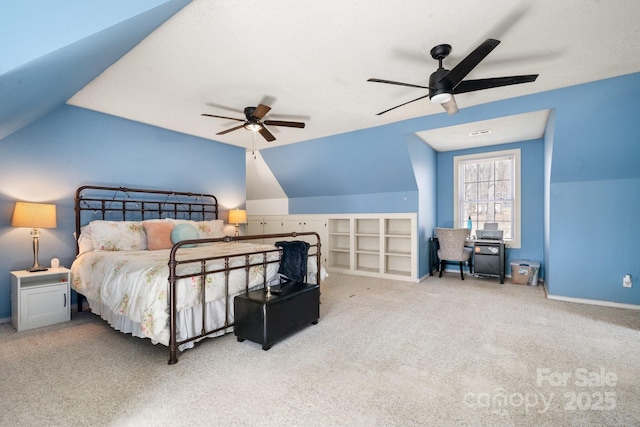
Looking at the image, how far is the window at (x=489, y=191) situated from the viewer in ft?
17.5

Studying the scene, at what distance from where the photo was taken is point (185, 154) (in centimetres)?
494

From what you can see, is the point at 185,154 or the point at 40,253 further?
the point at 185,154

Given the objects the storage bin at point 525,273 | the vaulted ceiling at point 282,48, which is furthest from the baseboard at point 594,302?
the vaulted ceiling at point 282,48

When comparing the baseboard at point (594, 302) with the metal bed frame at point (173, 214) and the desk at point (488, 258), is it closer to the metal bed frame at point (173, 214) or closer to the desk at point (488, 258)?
the desk at point (488, 258)

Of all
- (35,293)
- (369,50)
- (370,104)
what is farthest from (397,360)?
(35,293)

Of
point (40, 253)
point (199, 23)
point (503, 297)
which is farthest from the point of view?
point (503, 297)

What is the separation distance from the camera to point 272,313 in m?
2.58

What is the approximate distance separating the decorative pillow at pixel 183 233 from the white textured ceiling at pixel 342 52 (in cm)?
152

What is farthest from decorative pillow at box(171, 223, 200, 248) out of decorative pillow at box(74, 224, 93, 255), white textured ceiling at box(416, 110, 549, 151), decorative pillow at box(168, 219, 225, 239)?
white textured ceiling at box(416, 110, 549, 151)

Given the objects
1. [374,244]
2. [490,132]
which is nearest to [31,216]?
[374,244]

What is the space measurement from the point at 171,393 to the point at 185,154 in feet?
12.7

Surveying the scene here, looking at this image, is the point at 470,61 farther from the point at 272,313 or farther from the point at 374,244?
the point at 374,244

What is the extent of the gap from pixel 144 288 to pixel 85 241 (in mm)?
1820

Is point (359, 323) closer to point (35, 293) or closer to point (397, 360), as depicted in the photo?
point (397, 360)
